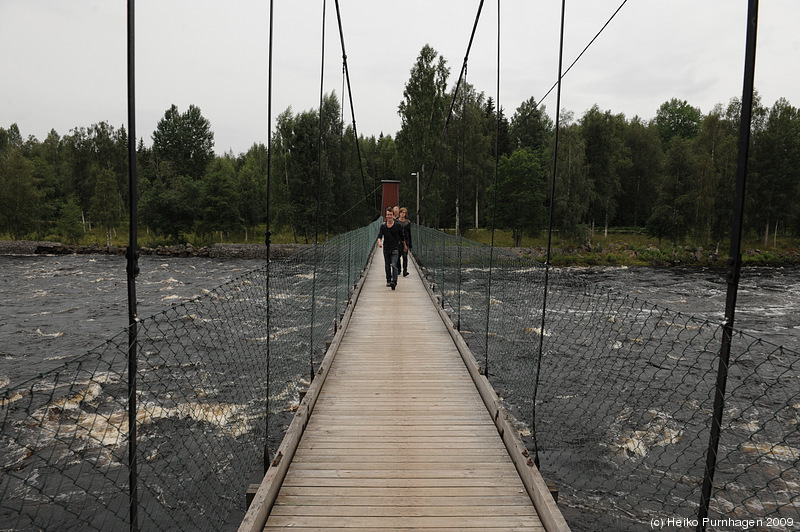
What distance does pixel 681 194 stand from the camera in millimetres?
23453

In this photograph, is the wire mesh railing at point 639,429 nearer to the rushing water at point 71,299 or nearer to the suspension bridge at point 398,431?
the suspension bridge at point 398,431

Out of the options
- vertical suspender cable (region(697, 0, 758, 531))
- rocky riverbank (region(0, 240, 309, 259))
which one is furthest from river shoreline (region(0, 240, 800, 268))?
vertical suspender cable (region(697, 0, 758, 531))

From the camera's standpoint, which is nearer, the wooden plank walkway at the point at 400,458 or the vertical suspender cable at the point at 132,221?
the vertical suspender cable at the point at 132,221

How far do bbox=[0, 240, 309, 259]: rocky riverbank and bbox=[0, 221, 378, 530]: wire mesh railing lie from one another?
60.9ft

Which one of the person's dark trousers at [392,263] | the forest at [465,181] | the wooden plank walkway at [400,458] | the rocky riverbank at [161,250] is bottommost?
the rocky riverbank at [161,250]

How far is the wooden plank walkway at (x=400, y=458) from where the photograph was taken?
6.50 feet

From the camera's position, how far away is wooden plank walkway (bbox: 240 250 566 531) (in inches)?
78.0

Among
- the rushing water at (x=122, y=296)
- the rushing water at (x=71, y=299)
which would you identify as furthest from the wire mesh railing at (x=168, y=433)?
the rushing water at (x=122, y=296)

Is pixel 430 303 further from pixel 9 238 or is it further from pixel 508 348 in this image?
pixel 9 238

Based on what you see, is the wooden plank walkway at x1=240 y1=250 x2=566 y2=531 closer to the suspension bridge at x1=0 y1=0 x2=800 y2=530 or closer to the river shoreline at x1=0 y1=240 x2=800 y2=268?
the suspension bridge at x1=0 y1=0 x2=800 y2=530

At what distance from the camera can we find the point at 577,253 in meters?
23.4

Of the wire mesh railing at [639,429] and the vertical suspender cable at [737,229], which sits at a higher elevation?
the vertical suspender cable at [737,229]

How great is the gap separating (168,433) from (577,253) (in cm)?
2123

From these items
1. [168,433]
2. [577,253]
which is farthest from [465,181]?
[168,433]
